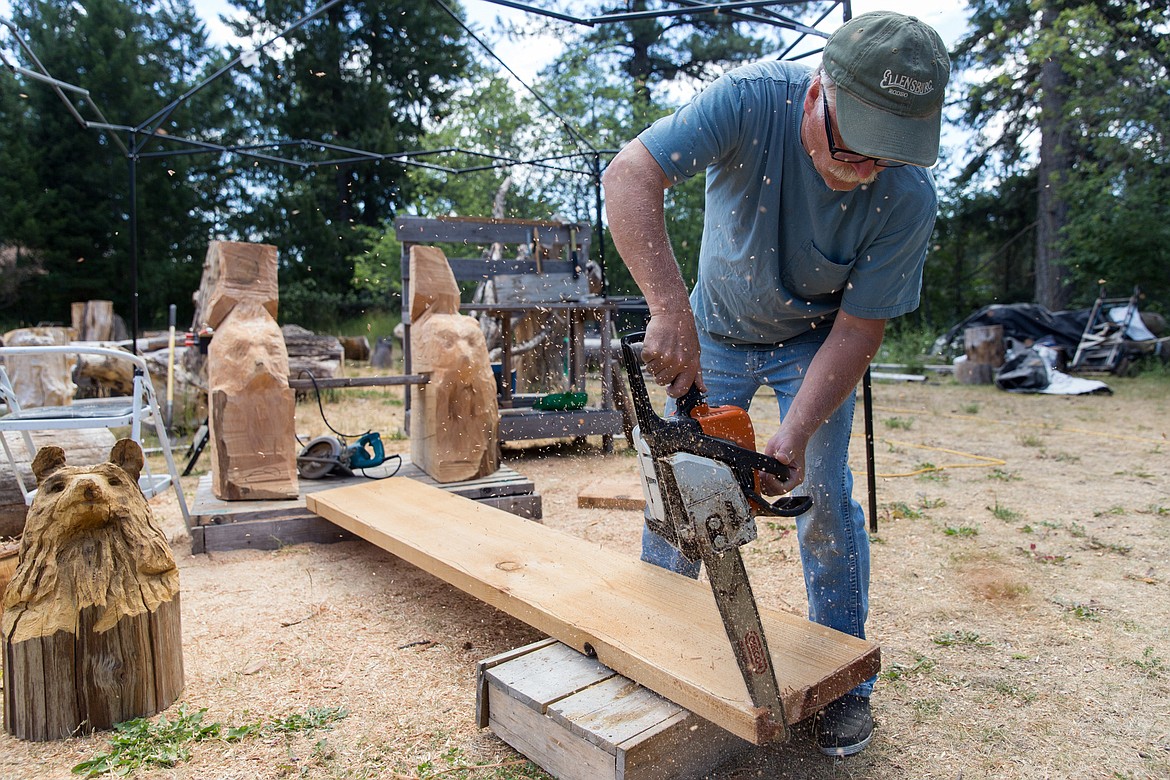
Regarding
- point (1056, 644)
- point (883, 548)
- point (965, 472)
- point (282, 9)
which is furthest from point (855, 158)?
point (282, 9)

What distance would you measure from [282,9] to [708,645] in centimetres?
2255

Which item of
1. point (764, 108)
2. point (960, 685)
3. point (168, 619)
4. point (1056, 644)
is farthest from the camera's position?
point (1056, 644)

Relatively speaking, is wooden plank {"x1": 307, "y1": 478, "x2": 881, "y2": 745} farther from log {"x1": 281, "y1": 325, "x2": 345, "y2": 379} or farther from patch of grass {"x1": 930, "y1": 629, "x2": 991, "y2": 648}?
log {"x1": 281, "y1": 325, "x2": 345, "y2": 379}

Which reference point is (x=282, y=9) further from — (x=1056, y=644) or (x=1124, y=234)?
(x=1056, y=644)

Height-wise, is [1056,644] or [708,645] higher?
[708,645]

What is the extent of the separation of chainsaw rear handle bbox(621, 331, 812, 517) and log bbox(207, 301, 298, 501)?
7.88 ft

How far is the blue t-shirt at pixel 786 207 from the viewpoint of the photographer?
161 centimetres

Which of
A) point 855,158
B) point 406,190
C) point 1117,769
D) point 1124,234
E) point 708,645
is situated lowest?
point 1117,769

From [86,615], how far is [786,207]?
1858 mm

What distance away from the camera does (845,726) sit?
1772 millimetres

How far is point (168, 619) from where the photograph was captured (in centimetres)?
195

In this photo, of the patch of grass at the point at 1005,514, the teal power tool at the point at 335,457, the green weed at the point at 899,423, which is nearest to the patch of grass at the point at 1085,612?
the patch of grass at the point at 1005,514

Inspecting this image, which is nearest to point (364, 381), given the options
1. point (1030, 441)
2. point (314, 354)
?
point (1030, 441)

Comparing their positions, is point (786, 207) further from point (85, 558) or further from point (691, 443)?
point (85, 558)
